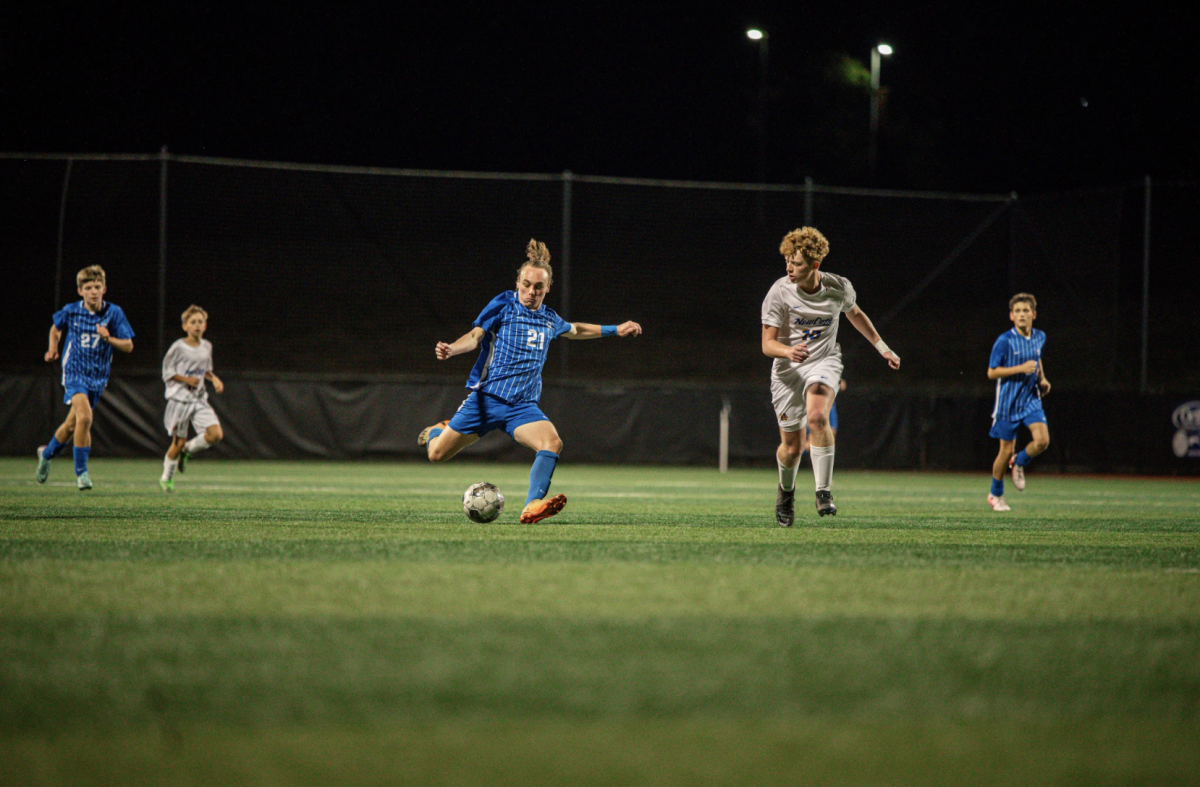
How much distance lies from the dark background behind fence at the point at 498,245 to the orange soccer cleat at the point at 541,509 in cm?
1239

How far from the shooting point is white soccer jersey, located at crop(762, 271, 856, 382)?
8.42 meters

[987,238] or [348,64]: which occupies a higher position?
[348,64]

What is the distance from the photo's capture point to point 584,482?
14.8m

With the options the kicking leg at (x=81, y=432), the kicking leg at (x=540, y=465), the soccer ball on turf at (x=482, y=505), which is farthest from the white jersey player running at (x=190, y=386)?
the soccer ball on turf at (x=482, y=505)

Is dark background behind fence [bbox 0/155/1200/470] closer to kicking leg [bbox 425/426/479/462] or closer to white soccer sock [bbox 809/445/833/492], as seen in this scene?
kicking leg [bbox 425/426/479/462]

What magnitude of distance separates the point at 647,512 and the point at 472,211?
14.1 metres

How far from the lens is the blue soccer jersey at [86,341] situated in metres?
11.2

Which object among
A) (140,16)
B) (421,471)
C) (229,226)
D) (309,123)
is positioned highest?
(140,16)

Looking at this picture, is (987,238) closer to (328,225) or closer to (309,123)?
(328,225)

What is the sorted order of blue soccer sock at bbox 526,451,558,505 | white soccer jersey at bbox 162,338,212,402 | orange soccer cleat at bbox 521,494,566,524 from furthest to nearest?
white soccer jersey at bbox 162,338,212,402 < blue soccer sock at bbox 526,451,558,505 < orange soccer cleat at bbox 521,494,566,524

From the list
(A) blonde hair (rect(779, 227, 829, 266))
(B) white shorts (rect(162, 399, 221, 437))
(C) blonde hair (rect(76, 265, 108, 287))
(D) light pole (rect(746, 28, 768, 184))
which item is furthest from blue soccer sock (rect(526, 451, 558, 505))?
(D) light pole (rect(746, 28, 768, 184))

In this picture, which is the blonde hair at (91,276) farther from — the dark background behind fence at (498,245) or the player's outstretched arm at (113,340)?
the dark background behind fence at (498,245)

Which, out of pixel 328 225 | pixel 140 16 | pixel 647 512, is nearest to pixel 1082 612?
pixel 647 512

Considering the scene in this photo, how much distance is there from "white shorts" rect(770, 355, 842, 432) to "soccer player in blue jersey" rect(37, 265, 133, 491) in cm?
598
